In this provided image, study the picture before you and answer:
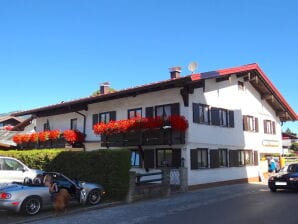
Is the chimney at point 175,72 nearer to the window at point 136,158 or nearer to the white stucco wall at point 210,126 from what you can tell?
the white stucco wall at point 210,126

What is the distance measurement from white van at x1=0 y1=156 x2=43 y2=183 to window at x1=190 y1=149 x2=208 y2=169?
8.30 m

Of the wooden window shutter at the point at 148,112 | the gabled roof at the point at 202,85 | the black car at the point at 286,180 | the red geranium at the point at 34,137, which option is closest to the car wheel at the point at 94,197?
the gabled roof at the point at 202,85

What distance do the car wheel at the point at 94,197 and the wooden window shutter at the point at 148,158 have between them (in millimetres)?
7261

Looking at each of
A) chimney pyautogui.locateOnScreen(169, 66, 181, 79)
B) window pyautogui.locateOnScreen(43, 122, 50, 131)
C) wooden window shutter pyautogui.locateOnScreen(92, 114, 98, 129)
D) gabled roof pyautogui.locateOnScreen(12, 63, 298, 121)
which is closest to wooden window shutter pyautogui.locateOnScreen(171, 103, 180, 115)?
gabled roof pyautogui.locateOnScreen(12, 63, 298, 121)

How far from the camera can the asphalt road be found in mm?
11984

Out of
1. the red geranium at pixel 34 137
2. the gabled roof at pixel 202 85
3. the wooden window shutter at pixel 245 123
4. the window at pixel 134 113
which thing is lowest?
the red geranium at pixel 34 137

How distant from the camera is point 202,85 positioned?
858 inches

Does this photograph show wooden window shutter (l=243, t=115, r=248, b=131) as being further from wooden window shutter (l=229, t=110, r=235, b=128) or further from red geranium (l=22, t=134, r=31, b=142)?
red geranium (l=22, t=134, r=31, b=142)

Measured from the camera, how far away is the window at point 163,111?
22328mm

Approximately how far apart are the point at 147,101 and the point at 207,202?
8869 mm

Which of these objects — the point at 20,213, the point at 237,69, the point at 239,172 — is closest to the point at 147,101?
the point at 237,69

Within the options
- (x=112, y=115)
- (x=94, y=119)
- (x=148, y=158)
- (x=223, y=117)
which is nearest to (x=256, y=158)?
(x=223, y=117)

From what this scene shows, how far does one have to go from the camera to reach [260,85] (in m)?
28.7

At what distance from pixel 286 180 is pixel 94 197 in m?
9.43
